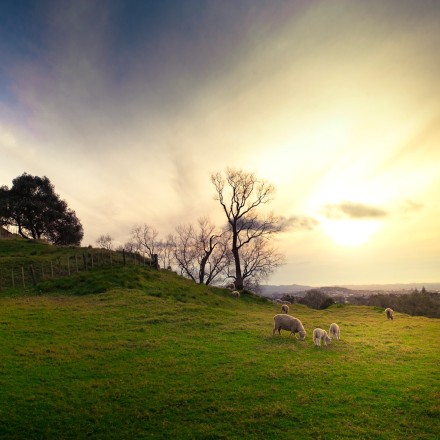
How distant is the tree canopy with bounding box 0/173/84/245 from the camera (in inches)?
2549

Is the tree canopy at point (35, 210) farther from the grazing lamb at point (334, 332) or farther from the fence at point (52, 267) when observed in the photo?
the grazing lamb at point (334, 332)

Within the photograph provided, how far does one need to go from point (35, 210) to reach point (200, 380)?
214 ft

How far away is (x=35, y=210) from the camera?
66.1m

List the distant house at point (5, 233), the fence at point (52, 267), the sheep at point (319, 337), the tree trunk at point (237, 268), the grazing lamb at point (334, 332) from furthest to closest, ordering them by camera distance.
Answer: the distant house at point (5, 233) → the tree trunk at point (237, 268) → the fence at point (52, 267) → the grazing lamb at point (334, 332) → the sheep at point (319, 337)

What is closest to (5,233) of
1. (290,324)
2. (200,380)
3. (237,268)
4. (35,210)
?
(35,210)

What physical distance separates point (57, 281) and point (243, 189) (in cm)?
3081

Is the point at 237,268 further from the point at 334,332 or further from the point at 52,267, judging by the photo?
the point at 334,332

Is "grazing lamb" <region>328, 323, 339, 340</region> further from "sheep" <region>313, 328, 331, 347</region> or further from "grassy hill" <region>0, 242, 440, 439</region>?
"sheep" <region>313, 328, 331, 347</region>

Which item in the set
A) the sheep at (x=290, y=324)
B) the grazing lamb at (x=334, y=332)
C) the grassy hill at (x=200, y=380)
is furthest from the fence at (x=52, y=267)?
the grazing lamb at (x=334, y=332)

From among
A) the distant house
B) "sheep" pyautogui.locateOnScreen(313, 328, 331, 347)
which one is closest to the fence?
"sheep" pyautogui.locateOnScreen(313, 328, 331, 347)

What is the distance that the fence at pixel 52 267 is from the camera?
32.9m

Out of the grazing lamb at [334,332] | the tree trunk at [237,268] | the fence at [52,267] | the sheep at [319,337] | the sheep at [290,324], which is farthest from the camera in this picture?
the tree trunk at [237,268]

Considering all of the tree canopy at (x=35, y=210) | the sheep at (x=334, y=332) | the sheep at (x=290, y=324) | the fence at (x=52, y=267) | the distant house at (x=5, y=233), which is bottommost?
the sheep at (x=334, y=332)

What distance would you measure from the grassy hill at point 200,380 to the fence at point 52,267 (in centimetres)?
1259
